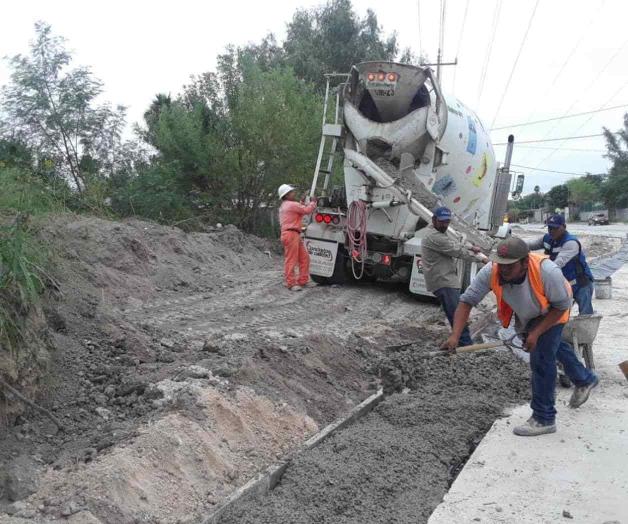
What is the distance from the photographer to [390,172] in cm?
973

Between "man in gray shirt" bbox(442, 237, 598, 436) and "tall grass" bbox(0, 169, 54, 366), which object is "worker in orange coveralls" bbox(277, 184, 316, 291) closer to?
"man in gray shirt" bbox(442, 237, 598, 436)

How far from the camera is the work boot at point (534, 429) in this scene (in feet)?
15.5

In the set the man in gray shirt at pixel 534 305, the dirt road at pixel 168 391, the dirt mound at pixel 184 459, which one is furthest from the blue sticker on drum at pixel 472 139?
the dirt mound at pixel 184 459

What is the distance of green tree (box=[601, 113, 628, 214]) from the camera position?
6225 cm

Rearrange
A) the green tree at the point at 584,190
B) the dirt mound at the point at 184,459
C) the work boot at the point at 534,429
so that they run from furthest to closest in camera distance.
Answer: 1. the green tree at the point at 584,190
2. the work boot at the point at 534,429
3. the dirt mound at the point at 184,459

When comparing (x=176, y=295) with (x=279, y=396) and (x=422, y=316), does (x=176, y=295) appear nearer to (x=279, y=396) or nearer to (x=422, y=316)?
(x=422, y=316)

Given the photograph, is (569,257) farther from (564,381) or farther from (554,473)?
(554,473)

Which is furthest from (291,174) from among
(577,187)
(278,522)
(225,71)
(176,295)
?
(577,187)

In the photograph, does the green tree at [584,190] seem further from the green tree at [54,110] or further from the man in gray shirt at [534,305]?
the man in gray shirt at [534,305]

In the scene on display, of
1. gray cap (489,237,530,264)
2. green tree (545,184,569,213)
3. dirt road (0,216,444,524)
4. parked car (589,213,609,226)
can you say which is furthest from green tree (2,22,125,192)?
green tree (545,184,569,213)

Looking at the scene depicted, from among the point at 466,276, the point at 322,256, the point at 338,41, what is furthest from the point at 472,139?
the point at 338,41

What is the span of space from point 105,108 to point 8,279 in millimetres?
10845

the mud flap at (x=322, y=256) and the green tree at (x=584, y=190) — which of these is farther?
the green tree at (x=584, y=190)

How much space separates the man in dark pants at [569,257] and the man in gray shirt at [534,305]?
1.70 metres
